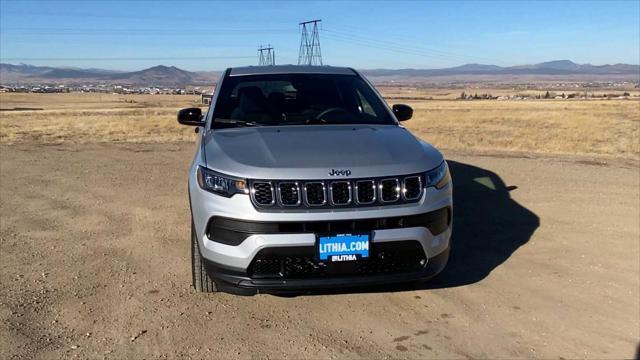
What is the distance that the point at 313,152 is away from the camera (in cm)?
373

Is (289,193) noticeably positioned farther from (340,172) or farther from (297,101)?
(297,101)

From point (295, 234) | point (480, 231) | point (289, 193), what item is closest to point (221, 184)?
point (289, 193)

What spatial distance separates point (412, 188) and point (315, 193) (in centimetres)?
64

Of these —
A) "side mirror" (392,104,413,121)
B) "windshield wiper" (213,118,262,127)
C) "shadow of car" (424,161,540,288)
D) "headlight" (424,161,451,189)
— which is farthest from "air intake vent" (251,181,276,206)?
"side mirror" (392,104,413,121)

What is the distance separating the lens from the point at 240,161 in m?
3.59

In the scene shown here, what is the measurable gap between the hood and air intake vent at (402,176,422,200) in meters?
0.06

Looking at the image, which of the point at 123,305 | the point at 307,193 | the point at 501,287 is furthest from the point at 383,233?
the point at 123,305

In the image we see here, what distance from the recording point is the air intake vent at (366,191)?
3.46 metres

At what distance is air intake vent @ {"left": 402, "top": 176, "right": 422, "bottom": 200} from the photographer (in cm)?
355

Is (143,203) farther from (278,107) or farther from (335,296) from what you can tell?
(335,296)

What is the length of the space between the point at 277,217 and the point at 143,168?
7044 millimetres

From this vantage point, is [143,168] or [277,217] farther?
[143,168]

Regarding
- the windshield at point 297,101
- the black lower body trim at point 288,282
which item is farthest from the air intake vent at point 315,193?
the windshield at point 297,101

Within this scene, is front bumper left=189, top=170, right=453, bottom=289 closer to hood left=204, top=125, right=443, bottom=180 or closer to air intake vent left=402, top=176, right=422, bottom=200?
air intake vent left=402, top=176, right=422, bottom=200
